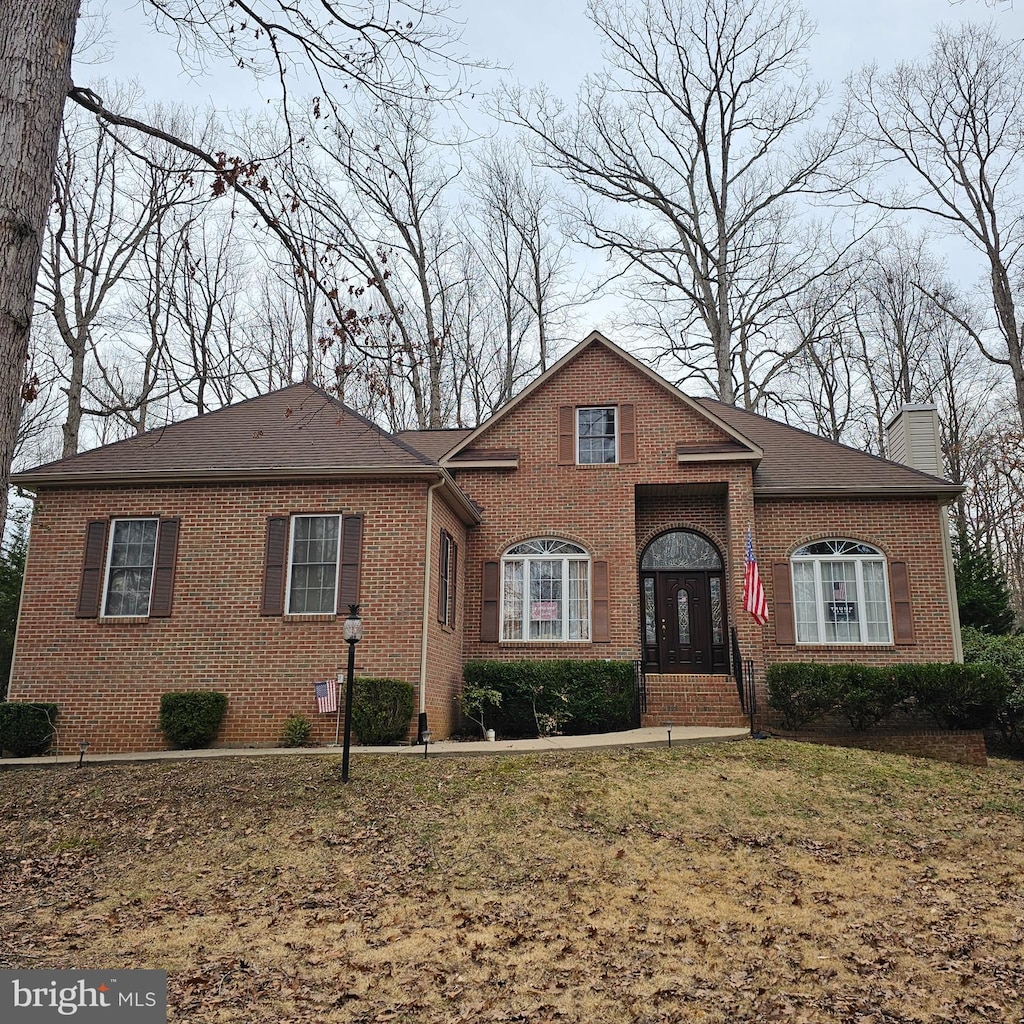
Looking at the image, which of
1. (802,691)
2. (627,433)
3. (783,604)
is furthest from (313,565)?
(783,604)

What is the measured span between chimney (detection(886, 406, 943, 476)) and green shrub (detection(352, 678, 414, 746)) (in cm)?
1056

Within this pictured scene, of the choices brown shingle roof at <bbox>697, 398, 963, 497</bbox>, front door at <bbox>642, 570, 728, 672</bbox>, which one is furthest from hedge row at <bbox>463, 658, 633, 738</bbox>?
brown shingle roof at <bbox>697, 398, 963, 497</bbox>

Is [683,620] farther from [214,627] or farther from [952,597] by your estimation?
[214,627]

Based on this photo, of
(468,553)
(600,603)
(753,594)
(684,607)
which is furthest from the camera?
(684,607)

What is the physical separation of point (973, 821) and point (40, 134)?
10203 millimetres

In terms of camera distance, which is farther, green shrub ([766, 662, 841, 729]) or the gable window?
the gable window

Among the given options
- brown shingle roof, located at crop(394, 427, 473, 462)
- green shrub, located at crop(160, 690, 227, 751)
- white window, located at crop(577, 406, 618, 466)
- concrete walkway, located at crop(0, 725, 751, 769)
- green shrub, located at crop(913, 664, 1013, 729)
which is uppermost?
brown shingle roof, located at crop(394, 427, 473, 462)

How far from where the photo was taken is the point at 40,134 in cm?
532

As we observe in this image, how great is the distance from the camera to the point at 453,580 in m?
14.9

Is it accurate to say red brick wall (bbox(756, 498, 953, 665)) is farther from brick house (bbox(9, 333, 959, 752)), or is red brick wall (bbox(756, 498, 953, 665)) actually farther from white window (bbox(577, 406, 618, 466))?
white window (bbox(577, 406, 618, 466))

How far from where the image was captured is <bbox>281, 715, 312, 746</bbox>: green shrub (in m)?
12.3

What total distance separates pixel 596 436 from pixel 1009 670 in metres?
7.82

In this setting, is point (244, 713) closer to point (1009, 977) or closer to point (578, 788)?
point (578, 788)

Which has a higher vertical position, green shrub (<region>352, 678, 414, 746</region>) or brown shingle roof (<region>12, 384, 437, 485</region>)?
brown shingle roof (<region>12, 384, 437, 485</region>)
